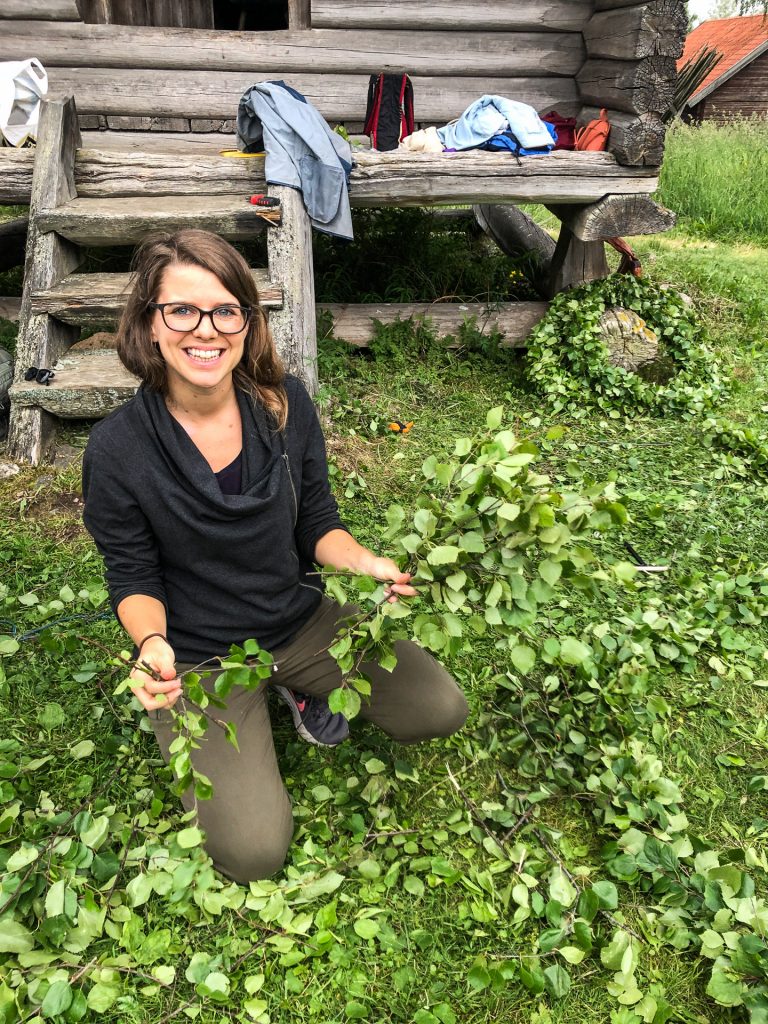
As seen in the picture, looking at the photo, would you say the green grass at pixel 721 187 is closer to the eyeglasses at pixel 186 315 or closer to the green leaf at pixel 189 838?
the eyeglasses at pixel 186 315

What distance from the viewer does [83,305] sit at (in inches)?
160

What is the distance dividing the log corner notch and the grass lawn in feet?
9.18

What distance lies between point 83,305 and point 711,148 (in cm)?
1145

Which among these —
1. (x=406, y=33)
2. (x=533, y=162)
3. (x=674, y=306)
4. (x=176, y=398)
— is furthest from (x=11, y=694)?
(x=406, y=33)

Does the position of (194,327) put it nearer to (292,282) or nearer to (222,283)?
(222,283)

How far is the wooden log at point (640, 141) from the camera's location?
15.7ft

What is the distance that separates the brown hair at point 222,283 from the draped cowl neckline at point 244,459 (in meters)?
0.04

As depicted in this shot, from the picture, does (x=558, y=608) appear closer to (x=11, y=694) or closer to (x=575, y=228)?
(x=11, y=694)

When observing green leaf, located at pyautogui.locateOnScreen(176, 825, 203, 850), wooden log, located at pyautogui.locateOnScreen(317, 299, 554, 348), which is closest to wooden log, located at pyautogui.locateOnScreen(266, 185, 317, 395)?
wooden log, located at pyautogui.locateOnScreen(317, 299, 554, 348)

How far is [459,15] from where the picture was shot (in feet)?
19.4

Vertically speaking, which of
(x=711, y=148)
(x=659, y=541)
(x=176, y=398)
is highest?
(x=711, y=148)

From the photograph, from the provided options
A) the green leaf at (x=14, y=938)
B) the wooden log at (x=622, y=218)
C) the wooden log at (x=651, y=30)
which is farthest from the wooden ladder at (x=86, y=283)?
the green leaf at (x=14, y=938)

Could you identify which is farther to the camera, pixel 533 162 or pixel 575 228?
pixel 575 228

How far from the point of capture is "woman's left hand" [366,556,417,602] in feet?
6.39
